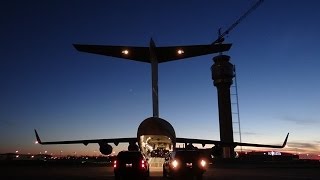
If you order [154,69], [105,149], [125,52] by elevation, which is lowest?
[105,149]

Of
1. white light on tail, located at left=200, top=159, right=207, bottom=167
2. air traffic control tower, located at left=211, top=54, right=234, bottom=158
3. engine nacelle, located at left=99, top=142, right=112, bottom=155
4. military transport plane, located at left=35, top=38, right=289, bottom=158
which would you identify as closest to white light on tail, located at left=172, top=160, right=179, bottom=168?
white light on tail, located at left=200, top=159, right=207, bottom=167

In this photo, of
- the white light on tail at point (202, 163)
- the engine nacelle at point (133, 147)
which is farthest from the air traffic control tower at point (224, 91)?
the white light on tail at point (202, 163)

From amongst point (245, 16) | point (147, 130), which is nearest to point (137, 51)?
point (147, 130)

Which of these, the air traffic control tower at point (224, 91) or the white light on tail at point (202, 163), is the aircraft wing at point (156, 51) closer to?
the white light on tail at point (202, 163)

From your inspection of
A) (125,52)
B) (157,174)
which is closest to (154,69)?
(125,52)

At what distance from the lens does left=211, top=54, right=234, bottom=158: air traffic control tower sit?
102938mm

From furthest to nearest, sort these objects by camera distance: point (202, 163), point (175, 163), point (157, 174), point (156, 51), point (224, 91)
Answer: point (224, 91) → point (156, 51) → point (157, 174) → point (202, 163) → point (175, 163)

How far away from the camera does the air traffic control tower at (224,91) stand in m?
103

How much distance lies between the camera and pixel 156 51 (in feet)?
125

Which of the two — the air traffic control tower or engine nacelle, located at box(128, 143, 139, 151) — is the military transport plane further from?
the air traffic control tower

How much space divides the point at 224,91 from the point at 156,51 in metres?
69.0

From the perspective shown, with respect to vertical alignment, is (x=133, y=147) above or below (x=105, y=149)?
above

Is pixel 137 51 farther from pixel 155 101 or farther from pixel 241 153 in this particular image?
pixel 241 153

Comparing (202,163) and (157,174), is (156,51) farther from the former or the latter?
(202,163)
